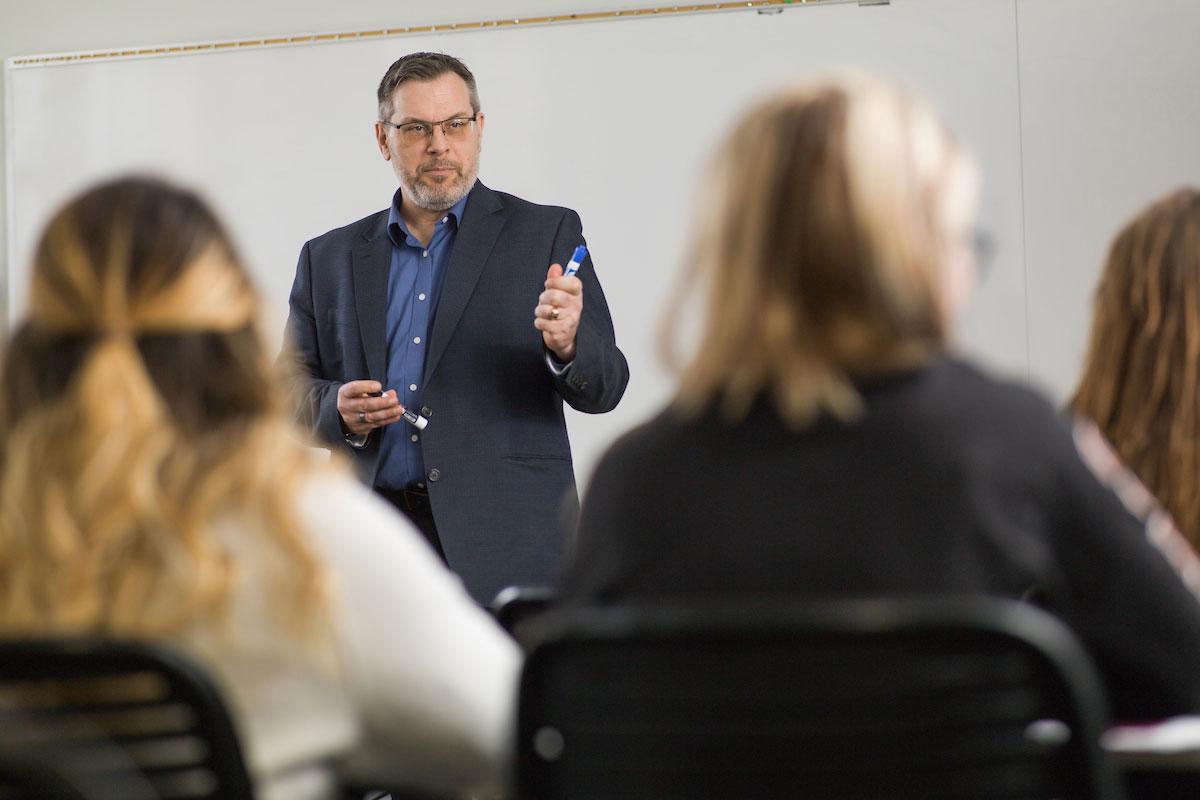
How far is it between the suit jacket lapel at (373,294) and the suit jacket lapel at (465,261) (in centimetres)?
13

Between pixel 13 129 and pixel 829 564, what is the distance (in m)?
4.50

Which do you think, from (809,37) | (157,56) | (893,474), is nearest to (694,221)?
(893,474)

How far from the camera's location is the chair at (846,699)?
0.97 meters

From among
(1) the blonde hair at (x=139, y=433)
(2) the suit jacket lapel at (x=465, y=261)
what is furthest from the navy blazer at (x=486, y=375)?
(1) the blonde hair at (x=139, y=433)

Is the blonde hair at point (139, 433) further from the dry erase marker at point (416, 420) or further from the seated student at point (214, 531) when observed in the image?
the dry erase marker at point (416, 420)

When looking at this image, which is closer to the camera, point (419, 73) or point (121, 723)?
point (121, 723)

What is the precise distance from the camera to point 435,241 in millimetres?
3389

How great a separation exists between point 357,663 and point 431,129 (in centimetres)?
237

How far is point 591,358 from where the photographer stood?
10.1 ft

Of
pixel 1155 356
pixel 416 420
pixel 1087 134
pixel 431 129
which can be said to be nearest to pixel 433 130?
pixel 431 129

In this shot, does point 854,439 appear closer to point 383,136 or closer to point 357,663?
point 357,663

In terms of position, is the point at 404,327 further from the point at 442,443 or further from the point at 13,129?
the point at 13,129

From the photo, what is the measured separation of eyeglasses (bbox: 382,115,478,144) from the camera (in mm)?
3387

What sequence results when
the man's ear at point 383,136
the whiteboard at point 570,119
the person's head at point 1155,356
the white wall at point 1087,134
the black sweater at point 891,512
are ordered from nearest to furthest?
the black sweater at point 891,512
the person's head at point 1155,356
the man's ear at point 383,136
the white wall at point 1087,134
the whiteboard at point 570,119
